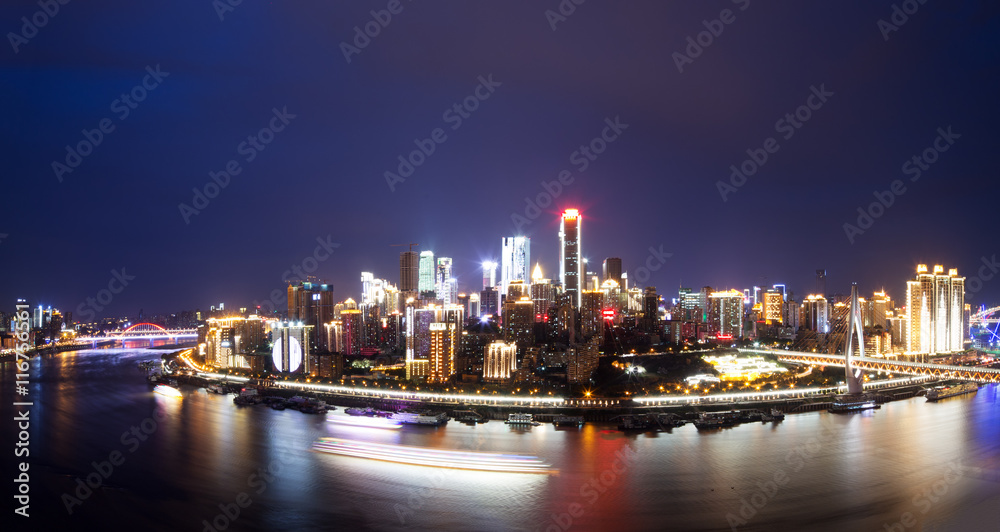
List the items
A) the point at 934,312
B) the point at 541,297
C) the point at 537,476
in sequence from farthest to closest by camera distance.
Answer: the point at 541,297, the point at 934,312, the point at 537,476

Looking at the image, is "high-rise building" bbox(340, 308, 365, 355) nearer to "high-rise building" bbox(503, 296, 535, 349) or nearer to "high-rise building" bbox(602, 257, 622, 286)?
"high-rise building" bbox(503, 296, 535, 349)

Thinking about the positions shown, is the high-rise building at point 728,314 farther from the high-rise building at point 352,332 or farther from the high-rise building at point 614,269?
the high-rise building at point 352,332

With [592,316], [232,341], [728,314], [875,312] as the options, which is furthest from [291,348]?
[875,312]

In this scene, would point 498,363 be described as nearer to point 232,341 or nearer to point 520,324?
point 520,324

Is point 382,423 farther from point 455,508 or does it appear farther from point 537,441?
point 455,508

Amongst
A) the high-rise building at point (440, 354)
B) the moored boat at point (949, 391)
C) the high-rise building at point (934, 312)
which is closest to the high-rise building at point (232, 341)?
the high-rise building at point (440, 354)

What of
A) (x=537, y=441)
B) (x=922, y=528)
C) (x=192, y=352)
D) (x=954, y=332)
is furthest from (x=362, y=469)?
(x=954, y=332)
